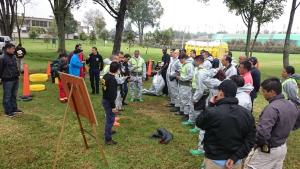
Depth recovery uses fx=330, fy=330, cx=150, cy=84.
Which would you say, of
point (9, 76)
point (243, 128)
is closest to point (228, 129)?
point (243, 128)

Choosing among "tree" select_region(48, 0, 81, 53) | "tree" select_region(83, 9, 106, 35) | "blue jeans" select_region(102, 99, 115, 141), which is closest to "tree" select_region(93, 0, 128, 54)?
"tree" select_region(48, 0, 81, 53)

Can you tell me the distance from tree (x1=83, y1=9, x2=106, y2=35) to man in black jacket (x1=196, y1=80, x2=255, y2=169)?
292 feet

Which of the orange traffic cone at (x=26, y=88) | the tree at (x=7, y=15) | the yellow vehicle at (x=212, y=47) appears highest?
the tree at (x=7, y=15)

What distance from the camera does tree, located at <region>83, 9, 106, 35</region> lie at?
3628 inches

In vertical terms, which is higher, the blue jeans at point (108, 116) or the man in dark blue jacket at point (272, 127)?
the man in dark blue jacket at point (272, 127)

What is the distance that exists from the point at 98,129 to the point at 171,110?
3294 mm

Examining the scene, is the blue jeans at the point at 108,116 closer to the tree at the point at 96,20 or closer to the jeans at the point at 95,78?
the jeans at the point at 95,78

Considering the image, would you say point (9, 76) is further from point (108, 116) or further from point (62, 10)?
point (62, 10)

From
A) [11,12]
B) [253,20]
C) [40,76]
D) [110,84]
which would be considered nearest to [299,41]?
[253,20]

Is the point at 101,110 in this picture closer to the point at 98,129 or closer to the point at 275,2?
the point at 98,129

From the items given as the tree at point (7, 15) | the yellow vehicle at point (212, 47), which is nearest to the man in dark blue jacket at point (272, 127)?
the yellow vehicle at point (212, 47)

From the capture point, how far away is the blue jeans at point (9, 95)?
30.7 feet

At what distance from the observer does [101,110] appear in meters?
10.7

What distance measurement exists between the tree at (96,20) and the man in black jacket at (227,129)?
88993mm
